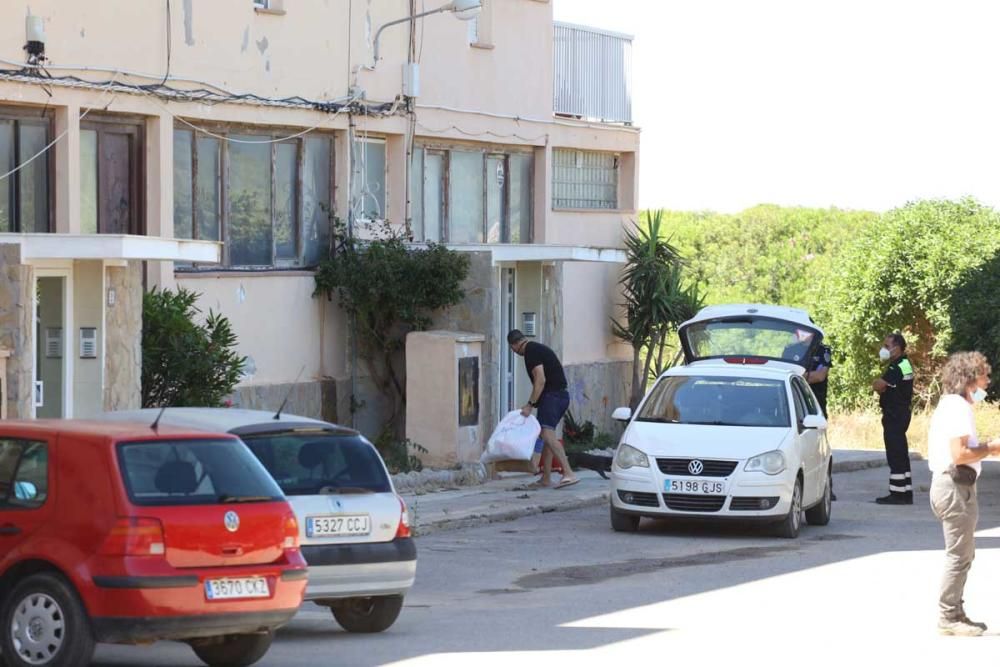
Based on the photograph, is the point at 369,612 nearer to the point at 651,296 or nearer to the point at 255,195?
the point at 255,195

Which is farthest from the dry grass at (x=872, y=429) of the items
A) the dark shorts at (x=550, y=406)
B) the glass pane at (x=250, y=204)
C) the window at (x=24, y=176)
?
the window at (x=24, y=176)

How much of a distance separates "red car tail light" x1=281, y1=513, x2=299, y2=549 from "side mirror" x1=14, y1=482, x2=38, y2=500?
1372mm

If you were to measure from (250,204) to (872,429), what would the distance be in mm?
14722

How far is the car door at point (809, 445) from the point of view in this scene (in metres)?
18.5

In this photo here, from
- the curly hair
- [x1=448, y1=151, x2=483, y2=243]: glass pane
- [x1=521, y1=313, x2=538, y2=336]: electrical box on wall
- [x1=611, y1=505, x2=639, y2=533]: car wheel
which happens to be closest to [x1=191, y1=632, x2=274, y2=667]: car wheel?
the curly hair

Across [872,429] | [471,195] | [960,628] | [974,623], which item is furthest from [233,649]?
[872,429]

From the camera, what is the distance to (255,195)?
22.9m

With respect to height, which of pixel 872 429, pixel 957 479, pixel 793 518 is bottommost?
pixel 872 429

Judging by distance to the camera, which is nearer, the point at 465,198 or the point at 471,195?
the point at 465,198

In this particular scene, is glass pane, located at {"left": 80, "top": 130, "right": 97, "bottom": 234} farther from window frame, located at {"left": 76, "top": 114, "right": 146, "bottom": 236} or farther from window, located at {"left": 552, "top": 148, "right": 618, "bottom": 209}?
window, located at {"left": 552, "top": 148, "right": 618, "bottom": 209}

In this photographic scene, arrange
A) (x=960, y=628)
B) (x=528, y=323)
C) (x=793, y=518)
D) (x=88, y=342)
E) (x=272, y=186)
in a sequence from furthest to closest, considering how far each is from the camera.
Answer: (x=528, y=323) → (x=272, y=186) → (x=793, y=518) → (x=88, y=342) → (x=960, y=628)

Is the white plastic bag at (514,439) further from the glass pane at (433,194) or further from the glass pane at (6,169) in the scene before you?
the glass pane at (6,169)

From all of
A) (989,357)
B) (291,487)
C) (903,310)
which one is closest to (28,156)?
(291,487)

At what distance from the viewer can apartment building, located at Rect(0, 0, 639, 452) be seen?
17.8 meters
